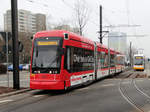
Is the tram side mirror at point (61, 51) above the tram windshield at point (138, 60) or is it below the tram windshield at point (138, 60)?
above

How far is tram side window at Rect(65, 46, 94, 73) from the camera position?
11693 millimetres

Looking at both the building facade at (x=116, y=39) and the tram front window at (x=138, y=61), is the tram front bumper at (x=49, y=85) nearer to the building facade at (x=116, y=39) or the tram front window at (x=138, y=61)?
the building facade at (x=116, y=39)

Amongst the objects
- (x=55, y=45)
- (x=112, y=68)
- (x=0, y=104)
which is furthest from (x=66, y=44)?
(x=112, y=68)

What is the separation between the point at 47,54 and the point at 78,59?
8.41 ft

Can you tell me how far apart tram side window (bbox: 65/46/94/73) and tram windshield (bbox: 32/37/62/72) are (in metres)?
0.58

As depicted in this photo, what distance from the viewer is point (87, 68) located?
1493 cm

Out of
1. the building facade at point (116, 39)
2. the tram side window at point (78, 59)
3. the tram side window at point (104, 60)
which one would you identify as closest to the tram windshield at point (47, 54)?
the tram side window at point (78, 59)

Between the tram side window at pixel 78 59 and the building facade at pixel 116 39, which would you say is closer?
the tram side window at pixel 78 59

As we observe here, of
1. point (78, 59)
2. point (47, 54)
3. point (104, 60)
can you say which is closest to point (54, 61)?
point (47, 54)

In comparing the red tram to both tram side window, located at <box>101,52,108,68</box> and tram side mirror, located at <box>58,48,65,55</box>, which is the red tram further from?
tram side window, located at <box>101,52,108,68</box>

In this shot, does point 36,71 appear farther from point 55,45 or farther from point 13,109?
point 13,109

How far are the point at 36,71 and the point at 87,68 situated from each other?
4.60 m

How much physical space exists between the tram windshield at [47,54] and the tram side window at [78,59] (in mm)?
579

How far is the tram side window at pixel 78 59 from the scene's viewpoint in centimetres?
1169
